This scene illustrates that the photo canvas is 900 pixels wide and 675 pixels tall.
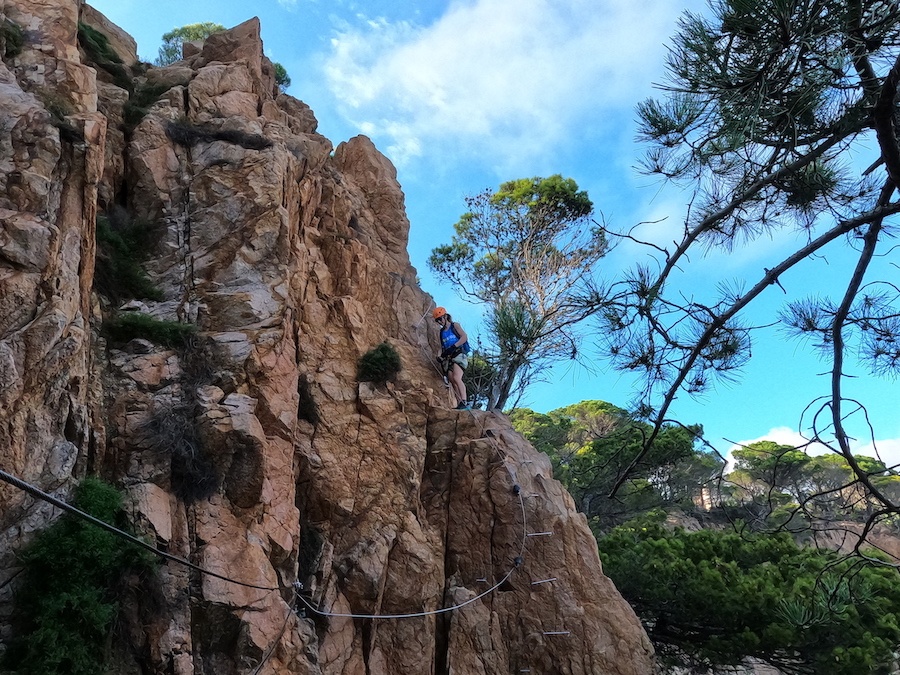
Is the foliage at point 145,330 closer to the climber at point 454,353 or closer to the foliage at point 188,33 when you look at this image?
the climber at point 454,353

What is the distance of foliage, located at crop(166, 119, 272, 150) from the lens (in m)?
9.61

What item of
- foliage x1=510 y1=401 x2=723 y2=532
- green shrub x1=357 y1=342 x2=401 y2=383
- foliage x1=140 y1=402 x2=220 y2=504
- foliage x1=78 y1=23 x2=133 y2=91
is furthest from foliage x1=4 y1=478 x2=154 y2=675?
foliage x1=78 y1=23 x2=133 y2=91

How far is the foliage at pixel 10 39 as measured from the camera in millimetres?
7312

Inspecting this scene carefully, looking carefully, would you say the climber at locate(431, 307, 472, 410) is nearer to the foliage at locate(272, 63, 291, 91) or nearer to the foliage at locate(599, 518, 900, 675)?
the foliage at locate(599, 518, 900, 675)

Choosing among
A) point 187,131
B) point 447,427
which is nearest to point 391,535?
point 447,427

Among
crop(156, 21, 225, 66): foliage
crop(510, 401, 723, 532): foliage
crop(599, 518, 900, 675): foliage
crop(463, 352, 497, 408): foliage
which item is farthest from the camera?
crop(156, 21, 225, 66): foliage

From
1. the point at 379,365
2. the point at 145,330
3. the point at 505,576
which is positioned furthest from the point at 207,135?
the point at 505,576

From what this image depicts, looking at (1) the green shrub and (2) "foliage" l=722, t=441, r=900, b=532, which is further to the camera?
(1) the green shrub

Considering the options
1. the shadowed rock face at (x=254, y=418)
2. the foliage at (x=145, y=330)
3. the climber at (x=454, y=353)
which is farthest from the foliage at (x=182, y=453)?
the climber at (x=454, y=353)

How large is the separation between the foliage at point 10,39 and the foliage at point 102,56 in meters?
3.11

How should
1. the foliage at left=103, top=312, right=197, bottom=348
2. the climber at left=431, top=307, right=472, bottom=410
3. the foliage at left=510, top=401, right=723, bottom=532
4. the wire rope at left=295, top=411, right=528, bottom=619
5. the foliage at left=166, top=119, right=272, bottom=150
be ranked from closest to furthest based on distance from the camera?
the foliage at left=510, top=401, right=723, bottom=532, the foliage at left=103, top=312, right=197, bottom=348, the wire rope at left=295, top=411, right=528, bottom=619, the foliage at left=166, top=119, right=272, bottom=150, the climber at left=431, top=307, right=472, bottom=410

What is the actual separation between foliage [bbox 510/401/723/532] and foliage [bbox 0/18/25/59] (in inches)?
342

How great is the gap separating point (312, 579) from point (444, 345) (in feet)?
15.8

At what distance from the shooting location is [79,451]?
5.83 metres
